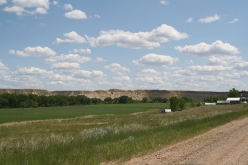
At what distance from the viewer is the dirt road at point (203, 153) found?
10625 mm

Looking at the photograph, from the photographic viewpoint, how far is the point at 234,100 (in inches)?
5002

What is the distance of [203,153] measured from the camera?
12.1 m

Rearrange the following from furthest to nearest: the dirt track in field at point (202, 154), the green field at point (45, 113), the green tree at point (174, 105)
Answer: the green tree at point (174, 105) < the green field at point (45, 113) < the dirt track in field at point (202, 154)

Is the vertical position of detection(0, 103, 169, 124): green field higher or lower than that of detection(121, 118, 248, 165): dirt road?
lower

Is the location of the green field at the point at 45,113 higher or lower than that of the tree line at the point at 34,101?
lower

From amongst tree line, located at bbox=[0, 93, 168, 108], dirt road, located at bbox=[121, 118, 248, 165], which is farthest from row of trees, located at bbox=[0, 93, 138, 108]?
dirt road, located at bbox=[121, 118, 248, 165]

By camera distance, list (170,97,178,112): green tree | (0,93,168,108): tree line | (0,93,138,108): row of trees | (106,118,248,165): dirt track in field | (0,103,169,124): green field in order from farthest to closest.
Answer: (0,93,168,108): tree line
(0,93,138,108): row of trees
(170,97,178,112): green tree
(0,103,169,124): green field
(106,118,248,165): dirt track in field

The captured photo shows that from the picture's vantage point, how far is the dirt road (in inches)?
418

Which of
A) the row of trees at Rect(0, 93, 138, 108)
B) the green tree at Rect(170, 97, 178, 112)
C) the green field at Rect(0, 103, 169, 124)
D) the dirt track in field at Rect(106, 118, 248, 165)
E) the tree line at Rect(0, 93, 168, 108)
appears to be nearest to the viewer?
the dirt track in field at Rect(106, 118, 248, 165)

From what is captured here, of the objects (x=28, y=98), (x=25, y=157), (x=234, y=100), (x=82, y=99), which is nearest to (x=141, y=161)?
(x=25, y=157)

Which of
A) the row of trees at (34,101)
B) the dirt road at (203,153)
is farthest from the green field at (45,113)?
the dirt road at (203,153)

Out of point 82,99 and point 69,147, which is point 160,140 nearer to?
point 69,147

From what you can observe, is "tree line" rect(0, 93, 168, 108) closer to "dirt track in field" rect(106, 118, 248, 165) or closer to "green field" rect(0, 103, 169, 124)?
"green field" rect(0, 103, 169, 124)

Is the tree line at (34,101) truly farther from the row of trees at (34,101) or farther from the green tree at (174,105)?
the green tree at (174,105)
